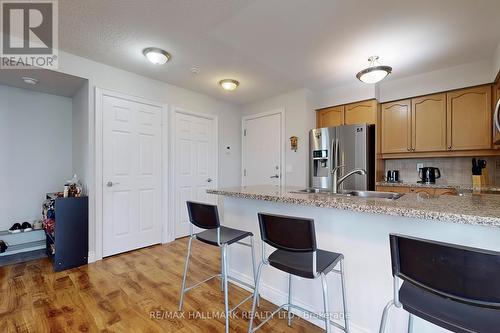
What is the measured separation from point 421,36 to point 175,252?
3726 millimetres

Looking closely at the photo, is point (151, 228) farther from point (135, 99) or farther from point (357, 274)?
point (357, 274)

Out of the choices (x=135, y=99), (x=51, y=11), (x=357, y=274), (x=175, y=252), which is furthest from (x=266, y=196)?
(x=135, y=99)

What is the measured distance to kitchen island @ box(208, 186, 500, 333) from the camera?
3.58 ft

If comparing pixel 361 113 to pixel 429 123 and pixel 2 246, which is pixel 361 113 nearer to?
pixel 429 123

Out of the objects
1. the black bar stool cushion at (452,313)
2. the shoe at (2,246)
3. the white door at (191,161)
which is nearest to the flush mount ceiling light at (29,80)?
the white door at (191,161)

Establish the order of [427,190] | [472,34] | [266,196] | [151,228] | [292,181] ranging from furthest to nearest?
[292,181]
[151,228]
[427,190]
[472,34]
[266,196]

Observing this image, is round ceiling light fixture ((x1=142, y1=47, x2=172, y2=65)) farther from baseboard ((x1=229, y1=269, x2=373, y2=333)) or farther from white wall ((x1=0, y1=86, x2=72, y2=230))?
baseboard ((x1=229, y1=269, x2=373, y2=333))

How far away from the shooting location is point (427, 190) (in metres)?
3.10

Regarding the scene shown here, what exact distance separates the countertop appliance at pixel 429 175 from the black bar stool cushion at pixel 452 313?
2957mm

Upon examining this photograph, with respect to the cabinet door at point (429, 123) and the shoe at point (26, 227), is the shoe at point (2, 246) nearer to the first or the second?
the shoe at point (26, 227)

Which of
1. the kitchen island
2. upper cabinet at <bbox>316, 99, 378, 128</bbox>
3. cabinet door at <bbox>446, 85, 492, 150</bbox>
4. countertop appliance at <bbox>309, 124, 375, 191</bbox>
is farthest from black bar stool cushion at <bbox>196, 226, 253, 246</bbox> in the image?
cabinet door at <bbox>446, 85, 492, 150</bbox>

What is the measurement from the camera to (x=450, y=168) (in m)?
3.32

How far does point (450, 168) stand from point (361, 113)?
4.72 feet

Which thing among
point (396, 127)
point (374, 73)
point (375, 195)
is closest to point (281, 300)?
point (375, 195)
